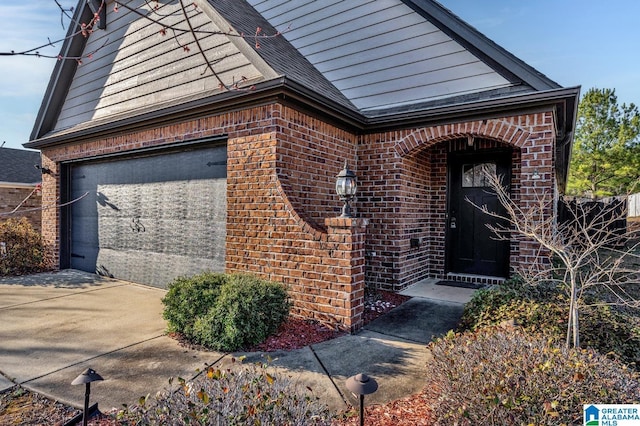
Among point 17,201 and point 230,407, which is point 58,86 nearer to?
point 17,201

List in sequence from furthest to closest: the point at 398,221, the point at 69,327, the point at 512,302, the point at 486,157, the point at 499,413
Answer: the point at 486,157 < the point at 398,221 < the point at 69,327 < the point at 512,302 < the point at 499,413

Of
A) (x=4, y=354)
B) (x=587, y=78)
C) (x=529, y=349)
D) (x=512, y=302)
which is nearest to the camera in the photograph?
(x=529, y=349)

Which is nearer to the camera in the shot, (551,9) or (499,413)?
(499,413)

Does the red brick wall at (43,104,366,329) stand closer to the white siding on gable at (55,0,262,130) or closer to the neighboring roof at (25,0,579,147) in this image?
the neighboring roof at (25,0,579,147)

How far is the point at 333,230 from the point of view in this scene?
13.6ft

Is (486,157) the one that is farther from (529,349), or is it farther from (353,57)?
(529,349)

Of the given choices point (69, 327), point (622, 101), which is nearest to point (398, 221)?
point (69, 327)

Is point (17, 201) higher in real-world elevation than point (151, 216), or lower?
higher

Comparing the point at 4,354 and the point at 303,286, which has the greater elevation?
the point at 303,286

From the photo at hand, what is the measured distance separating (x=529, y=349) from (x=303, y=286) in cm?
260

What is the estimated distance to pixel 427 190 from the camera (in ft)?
22.7

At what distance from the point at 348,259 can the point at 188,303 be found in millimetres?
1794

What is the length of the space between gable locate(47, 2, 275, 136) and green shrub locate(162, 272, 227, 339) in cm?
284

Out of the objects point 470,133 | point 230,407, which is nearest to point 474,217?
point 470,133
